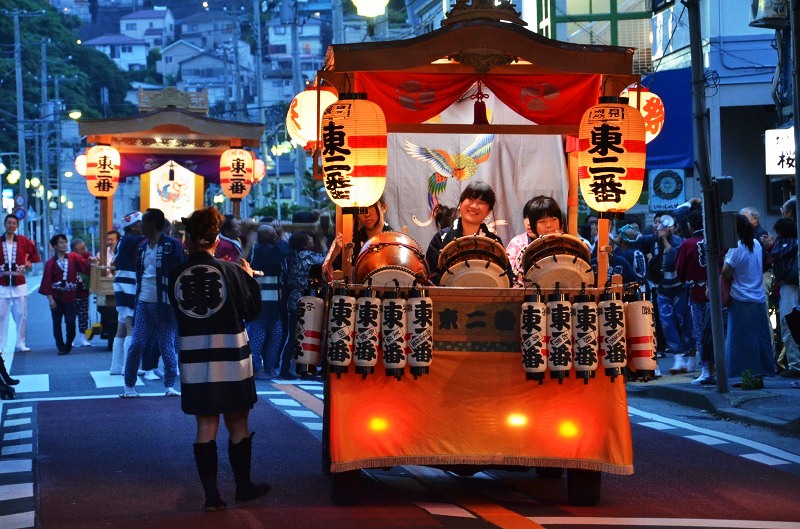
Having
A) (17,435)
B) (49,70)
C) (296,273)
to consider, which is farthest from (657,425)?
(49,70)

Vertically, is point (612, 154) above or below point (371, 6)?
below

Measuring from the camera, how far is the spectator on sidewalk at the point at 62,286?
830 inches

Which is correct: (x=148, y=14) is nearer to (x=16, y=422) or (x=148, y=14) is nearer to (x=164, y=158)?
(x=164, y=158)

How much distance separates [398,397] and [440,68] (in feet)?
9.26

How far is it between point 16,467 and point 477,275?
14.5ft

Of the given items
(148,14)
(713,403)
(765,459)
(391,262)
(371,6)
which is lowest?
(765,459)

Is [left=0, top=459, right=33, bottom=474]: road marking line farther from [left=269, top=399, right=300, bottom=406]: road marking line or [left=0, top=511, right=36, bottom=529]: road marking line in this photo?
[left=269, top=399, right=300, bottom=406]: road marking line

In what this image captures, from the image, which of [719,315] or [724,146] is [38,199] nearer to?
[724,146]

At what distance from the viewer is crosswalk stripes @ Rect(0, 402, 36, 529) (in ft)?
24.9

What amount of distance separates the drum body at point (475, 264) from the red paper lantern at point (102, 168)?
15675mm

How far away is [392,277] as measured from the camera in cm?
768

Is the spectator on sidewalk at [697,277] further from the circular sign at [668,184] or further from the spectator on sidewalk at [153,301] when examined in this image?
the spectator on sidewalk at [153,301]

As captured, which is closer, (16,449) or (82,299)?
(16,449)

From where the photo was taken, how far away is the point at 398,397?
776 cm
